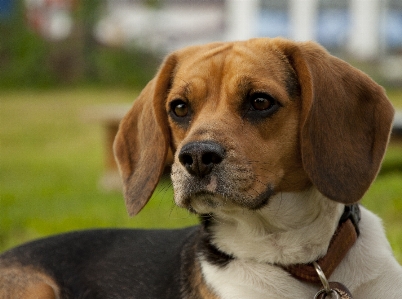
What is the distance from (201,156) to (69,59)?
73.5ft

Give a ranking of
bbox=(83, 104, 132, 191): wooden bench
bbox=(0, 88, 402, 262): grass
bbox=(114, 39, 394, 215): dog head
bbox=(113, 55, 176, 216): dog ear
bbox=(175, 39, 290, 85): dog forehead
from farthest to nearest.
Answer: bbox=(83, 104, 132, 191): wooden bench, bbox=(0, 88, 402, 262): grass, bbox=(113, 55, 176, 216): dog ear, bbox=(175, 39, 290, 85): dog forehead, bbox=(114, 39, 394, 215): dog head

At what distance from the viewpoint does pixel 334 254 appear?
4.02 meters

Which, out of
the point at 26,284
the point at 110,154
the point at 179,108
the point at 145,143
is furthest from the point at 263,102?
the point at 110,154

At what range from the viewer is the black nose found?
3.67m

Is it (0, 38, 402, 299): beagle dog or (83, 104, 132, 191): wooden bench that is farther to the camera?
(83, 104, 132, 191): wooden bench

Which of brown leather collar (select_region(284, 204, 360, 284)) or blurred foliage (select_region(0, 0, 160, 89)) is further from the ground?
brown leather collar (select_region(284, 204, 360, 284))

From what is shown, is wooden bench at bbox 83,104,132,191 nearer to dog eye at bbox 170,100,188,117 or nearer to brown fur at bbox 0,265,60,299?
brown fur at bbox 0,265,60,299

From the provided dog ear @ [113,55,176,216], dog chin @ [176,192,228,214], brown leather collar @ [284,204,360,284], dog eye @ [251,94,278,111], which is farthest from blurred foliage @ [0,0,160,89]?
brown leather collar @ [284,204,360,284]

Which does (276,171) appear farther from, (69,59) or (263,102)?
(69,59)

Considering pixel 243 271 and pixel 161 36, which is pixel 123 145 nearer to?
Result: pixel 243 271

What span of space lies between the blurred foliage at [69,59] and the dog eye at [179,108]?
20.5 metres

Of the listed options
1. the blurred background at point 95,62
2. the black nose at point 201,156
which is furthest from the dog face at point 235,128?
the blurred background at point 95,62

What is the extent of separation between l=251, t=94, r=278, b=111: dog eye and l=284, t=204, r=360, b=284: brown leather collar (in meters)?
0.74

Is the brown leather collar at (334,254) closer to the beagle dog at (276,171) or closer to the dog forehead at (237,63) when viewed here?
the beagle dog at (276,171)
